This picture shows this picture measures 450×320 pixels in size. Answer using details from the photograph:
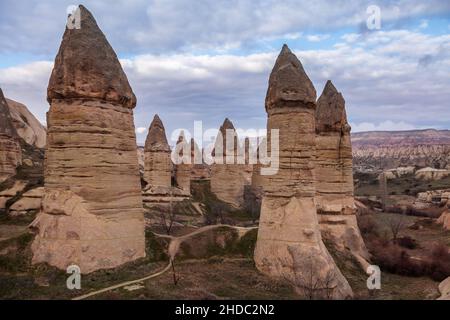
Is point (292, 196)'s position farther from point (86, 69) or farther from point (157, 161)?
Answer: point (157, 161)

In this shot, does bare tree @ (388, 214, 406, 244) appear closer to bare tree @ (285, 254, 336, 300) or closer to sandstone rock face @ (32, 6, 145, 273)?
bare tree @ (285, 254, 336, 300)

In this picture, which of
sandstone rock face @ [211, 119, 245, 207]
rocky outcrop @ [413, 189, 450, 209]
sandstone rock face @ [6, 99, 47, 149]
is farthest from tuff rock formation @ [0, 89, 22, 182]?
rocky outcrop @ [413, 189, 450, 209]

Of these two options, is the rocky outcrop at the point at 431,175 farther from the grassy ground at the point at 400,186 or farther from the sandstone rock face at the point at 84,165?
the sandstone rock face at the point at 84,165

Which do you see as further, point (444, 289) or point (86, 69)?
A: point (444, 289)

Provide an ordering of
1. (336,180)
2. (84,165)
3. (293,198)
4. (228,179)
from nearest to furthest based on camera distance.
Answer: (84,165) < (293,198) < (336,180) < (228,179)

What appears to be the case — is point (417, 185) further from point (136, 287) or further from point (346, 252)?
point (136, 287)

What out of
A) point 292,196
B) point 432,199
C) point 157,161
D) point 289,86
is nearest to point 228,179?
point 157,161
